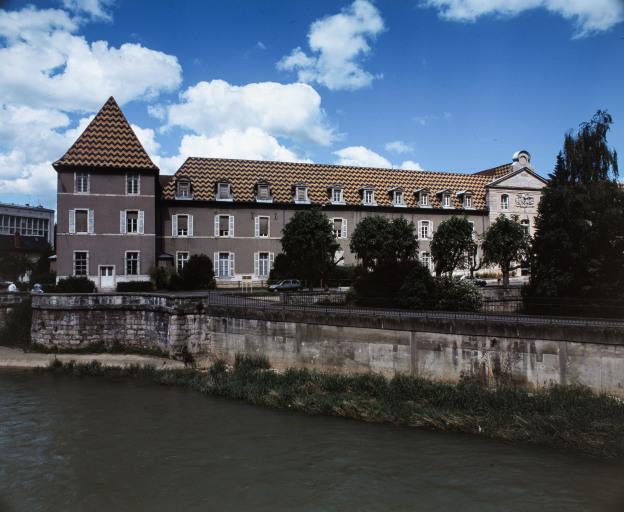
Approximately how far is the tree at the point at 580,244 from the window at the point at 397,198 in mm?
17309

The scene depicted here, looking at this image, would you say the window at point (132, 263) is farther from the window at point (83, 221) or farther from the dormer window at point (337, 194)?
the dormer window at point (337, 194)

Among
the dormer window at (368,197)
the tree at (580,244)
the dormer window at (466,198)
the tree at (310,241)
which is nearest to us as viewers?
the tree at (580,244)

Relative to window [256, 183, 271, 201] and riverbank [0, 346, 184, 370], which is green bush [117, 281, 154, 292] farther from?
window [256, 183, 271, 201]

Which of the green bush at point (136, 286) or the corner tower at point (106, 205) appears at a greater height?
the corner tower at point (106, 205)

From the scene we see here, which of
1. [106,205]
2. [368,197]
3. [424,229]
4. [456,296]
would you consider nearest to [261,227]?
[368,197]

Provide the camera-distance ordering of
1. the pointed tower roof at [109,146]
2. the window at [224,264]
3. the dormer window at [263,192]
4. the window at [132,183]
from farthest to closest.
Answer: the dormer window at [263,192], the window at [224,264], the window at [132,183], the pointed tower roof at [109,146]

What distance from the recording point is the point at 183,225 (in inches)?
1431

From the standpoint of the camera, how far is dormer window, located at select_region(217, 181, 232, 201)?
121 feet

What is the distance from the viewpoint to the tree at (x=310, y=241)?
2748cm

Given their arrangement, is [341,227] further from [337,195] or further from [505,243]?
[505,243]

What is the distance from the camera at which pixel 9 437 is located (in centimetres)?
1405

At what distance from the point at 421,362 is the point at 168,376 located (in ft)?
31.7

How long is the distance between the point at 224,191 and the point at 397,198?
524 inches

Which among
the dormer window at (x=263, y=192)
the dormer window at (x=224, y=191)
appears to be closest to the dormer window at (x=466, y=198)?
the dormer window at (x=263, y=192)
